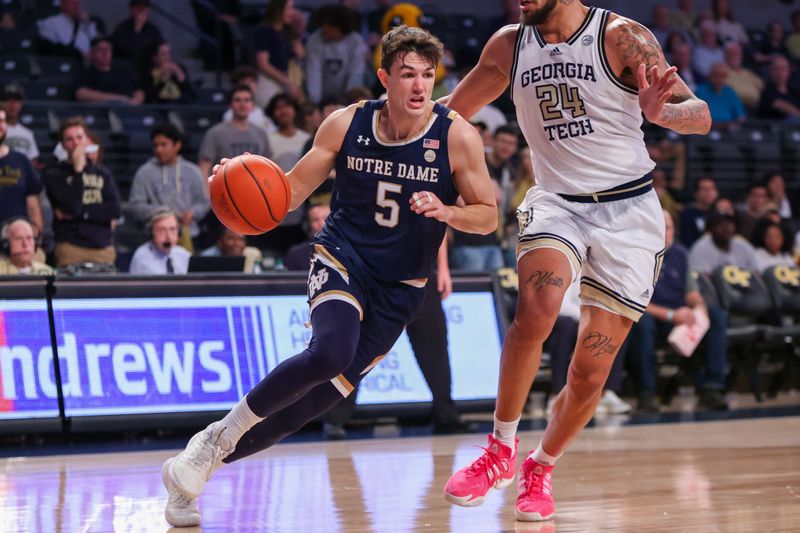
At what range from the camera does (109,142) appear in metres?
12.0

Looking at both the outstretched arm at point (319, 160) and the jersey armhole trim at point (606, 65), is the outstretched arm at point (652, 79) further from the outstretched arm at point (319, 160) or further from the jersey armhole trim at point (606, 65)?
the outstretched arm at point (319, 160)

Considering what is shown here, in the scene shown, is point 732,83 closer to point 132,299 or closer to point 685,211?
point 685,211

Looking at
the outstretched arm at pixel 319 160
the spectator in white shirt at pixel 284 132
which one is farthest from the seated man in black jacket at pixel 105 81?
the outstretched arm at pixel 319 160

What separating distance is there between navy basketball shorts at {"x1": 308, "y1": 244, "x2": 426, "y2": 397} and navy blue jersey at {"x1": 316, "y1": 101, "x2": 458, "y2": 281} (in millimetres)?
50

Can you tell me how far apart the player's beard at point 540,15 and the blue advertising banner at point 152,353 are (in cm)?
318

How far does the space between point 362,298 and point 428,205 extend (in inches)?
21.9

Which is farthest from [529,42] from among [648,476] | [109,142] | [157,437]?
[109,142]

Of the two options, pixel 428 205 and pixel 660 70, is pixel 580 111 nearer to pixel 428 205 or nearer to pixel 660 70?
pixel 660 70

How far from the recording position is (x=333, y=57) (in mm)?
12664

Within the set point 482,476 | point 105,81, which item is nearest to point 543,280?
point 482,476

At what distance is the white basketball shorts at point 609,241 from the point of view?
5094mm

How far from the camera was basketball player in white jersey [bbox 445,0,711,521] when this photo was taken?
5.00m

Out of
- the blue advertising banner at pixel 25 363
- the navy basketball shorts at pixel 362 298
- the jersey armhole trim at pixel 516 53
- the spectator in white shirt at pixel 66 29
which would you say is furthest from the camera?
the spectator in white shirt at pixel 66 29

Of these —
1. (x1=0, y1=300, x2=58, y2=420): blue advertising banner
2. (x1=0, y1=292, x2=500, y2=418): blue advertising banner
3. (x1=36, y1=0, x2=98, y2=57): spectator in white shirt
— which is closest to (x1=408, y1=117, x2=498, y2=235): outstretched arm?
(x1=0, y1=292, x2=500, y2=418): blue advertising banner
